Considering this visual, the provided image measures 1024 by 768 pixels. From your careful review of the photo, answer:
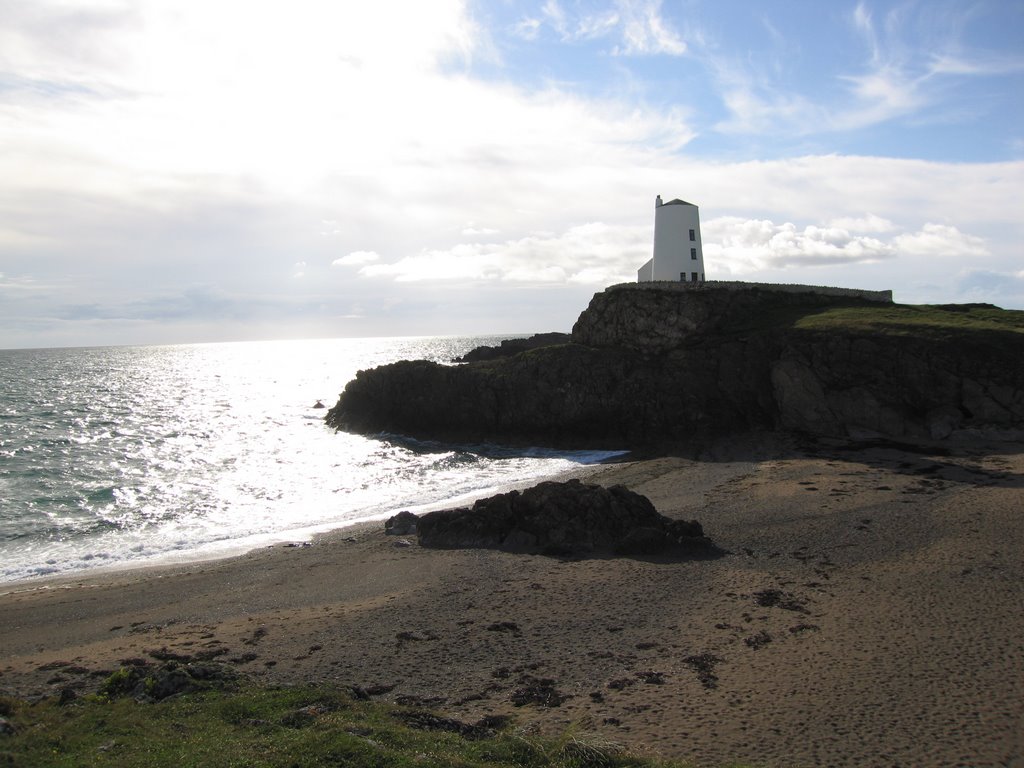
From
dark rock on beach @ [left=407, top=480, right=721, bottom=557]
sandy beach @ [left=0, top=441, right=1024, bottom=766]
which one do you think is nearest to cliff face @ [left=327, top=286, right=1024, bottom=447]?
sandy beach @ [left=0, top=441, right=1024, bottom=766]

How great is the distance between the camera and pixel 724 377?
4162cm

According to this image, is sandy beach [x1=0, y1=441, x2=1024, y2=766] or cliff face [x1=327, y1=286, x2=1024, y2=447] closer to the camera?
sandy beach [x1=0, y1=441, x2=1024, y2=766]

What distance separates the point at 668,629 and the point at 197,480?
2948 centimetres

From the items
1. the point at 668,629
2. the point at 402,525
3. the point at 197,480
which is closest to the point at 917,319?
the point at 402,525

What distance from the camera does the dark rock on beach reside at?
68.3ft

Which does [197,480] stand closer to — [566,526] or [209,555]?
[209,555]

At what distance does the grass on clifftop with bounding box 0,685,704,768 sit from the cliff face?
31999mm

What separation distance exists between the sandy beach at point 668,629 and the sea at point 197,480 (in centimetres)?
390

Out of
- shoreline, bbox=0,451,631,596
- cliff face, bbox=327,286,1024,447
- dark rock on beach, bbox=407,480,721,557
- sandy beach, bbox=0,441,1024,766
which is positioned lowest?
shoreline, bbox=0,451,631,596

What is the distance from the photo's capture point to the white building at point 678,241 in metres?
56.0

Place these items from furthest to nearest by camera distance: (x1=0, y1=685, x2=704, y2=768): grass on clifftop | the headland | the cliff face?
the cliff face, the headland, (x1=0, y1=685, x2=704, y2=768): grass on clifftop

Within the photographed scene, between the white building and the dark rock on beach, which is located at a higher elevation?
the white building

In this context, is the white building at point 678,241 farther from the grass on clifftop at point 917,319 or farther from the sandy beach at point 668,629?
the sandy beach at point 668,629

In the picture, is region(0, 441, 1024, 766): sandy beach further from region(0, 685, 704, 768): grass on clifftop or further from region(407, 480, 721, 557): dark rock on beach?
region(0, 685, 704, 768): grass on clifftop
